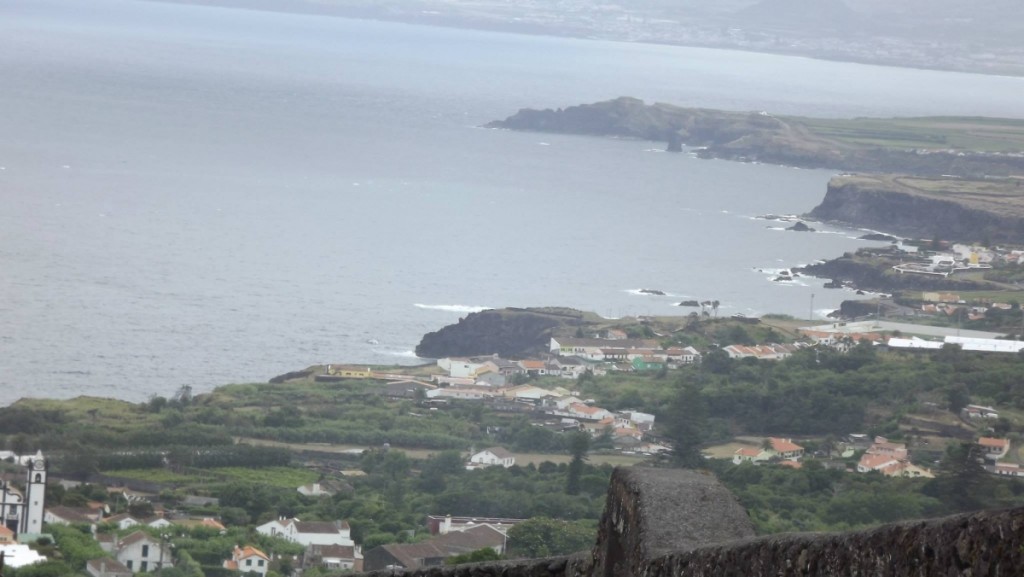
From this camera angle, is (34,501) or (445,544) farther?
(34,501)

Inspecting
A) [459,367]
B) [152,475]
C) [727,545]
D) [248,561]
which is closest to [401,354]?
[459,367]

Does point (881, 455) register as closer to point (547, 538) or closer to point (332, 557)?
point (332, 557)

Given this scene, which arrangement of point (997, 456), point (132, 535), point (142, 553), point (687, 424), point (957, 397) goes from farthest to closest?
point (957, 397), point (687, 424), point (997, 456), point (132, 535), point (142, 553)

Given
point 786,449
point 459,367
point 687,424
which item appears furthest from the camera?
point 459,367

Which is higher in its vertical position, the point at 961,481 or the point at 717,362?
the point at 961,481

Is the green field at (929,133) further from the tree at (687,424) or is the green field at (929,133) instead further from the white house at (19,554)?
the white house at (19,554)

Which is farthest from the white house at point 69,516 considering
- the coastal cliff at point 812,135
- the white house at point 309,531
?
the coastal cliff at point 812,135
